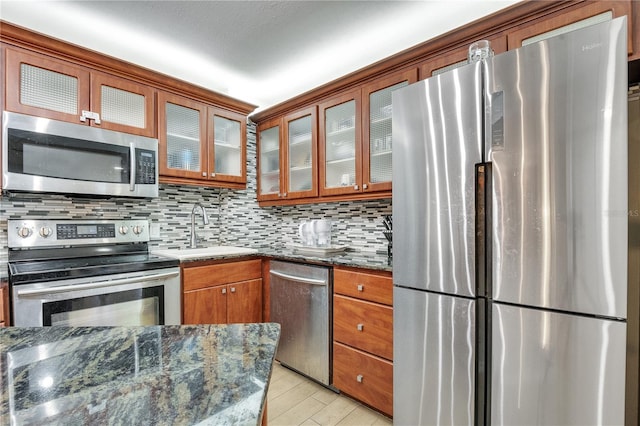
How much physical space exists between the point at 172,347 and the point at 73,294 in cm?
147

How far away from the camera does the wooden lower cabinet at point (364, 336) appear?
5.88 ft

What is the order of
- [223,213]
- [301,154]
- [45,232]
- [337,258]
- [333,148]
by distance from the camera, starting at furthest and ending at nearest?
[223,213]
[301,154]
[333,148]
[337,258]
[45,232]

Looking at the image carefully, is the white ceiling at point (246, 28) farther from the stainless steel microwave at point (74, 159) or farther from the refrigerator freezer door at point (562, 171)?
the refrigerator freezer door at point (562, 171)

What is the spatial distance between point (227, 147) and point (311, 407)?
2.12 m

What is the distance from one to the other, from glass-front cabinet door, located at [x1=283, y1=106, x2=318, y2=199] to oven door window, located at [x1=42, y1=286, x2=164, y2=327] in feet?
4.19

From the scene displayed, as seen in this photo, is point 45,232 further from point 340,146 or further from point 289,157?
point 340,146

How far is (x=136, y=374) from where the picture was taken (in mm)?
593

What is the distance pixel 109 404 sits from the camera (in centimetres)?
50

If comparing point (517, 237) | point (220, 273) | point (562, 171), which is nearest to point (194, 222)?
point (220, 273)

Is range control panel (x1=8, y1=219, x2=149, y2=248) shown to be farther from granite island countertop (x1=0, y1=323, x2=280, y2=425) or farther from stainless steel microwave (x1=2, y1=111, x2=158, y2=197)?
granite island countertop (x1=0, y1=323, x2=280, y2=425)

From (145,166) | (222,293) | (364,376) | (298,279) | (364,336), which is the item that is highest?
(145,166)

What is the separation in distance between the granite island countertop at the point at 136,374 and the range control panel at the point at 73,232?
1.52m

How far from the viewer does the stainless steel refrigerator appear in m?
1.09

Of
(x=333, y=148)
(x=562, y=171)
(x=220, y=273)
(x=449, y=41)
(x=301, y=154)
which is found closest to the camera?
(x=562, y=171)
